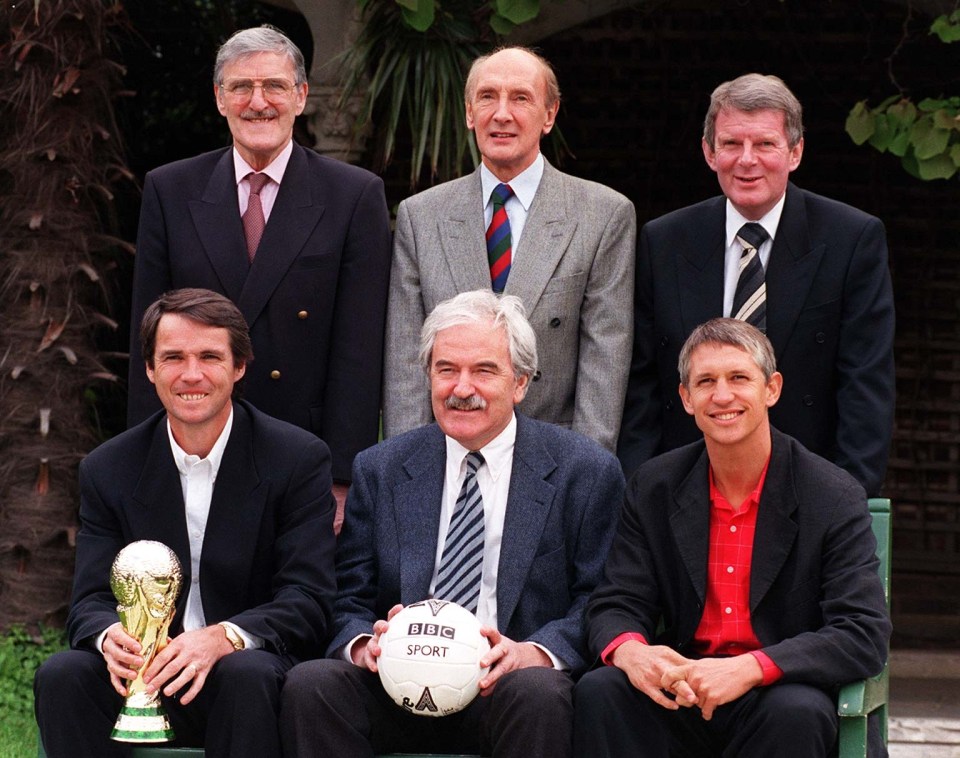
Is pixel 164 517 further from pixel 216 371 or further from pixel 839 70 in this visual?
pixel 839 70

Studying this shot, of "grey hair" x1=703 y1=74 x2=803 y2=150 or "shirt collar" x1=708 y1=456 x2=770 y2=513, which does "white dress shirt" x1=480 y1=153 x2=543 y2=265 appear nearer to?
"grey hair" x1=703 y1=74 x2=803 y2=150

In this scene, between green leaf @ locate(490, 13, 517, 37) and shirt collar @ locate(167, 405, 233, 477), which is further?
green leaf @ locate(490, 13, 517, 37)

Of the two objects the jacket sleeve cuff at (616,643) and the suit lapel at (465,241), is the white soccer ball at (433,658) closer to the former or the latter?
the jacket sleeve cuff at (616,643)

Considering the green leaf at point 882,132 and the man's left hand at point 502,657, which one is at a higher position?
the green leaf at point 882,132

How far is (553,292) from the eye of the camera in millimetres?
4332

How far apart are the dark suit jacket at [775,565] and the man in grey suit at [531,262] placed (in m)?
0.44

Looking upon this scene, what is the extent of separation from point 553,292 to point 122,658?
1466 mm

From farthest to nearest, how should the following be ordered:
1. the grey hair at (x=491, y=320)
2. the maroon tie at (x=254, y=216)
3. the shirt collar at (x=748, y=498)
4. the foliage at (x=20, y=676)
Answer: the foliage at (x=20, y=676), the maroon tie at (x=254, y=216), the grey hair at (x=491, y=320), the shirt collar at (x=748, y=498)

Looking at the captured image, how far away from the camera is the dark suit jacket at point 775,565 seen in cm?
366

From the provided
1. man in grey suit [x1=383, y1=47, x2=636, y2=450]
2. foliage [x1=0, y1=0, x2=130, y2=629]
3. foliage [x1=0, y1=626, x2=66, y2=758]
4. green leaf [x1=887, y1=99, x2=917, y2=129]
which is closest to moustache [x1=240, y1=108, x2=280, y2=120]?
man in grey suit [x1=383, y1=47, x2=636, y2=450]

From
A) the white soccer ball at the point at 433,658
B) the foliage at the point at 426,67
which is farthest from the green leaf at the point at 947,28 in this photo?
the white soccer ball at the point at 433,658

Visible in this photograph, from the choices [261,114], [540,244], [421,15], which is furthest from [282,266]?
[421,15]

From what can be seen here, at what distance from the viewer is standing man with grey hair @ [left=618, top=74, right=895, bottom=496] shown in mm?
4223

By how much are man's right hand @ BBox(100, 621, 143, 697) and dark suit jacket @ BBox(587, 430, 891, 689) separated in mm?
1031
